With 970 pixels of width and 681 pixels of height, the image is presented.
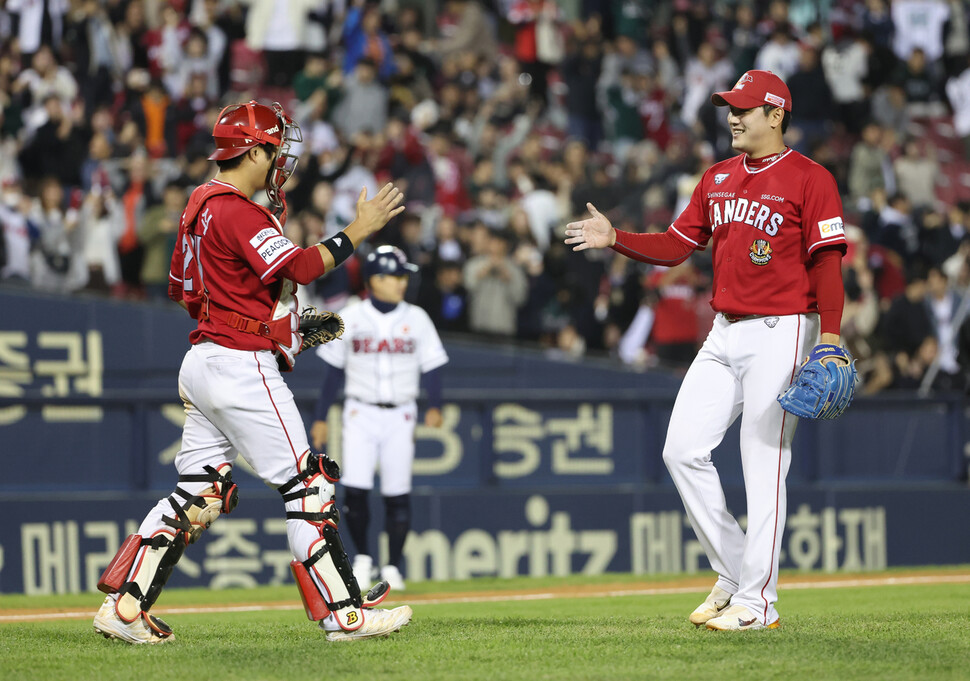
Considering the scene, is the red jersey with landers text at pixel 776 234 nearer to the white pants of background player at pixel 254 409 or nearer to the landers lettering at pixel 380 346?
the white pants of background player at pixel 254 409

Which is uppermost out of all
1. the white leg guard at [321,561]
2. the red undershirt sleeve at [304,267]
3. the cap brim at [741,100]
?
the cap brim at [741,100]

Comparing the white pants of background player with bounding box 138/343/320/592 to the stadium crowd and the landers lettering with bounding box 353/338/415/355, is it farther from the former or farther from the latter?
the stadium crowd

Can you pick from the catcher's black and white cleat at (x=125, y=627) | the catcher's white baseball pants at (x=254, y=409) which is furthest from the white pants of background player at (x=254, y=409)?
the catcher's black and white cleat at (x=125, y=627)

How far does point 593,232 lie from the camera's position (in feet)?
19.7

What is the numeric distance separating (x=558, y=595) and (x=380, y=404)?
1.85 metres

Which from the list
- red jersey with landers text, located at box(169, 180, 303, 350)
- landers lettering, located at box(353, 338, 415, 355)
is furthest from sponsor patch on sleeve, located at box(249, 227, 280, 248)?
landers lettering, located at box(353, 338, 415, 355)

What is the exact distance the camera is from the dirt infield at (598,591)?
833 centimetres

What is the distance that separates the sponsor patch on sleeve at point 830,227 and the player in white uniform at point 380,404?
4385mm

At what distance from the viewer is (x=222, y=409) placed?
5.38 m

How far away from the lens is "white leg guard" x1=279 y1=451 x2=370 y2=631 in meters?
5.38

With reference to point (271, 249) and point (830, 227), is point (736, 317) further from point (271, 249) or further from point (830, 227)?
point (271, 249)

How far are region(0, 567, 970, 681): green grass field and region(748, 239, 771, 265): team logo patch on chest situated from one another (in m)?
1.61

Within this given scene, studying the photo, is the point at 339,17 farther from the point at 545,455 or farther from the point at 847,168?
the point at 545,455

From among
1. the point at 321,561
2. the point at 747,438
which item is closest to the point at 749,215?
the point at 747,438
